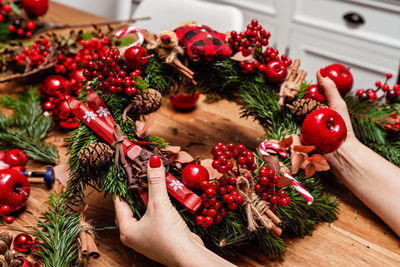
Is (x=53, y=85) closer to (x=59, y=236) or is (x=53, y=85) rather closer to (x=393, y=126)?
(x=59, y=236)

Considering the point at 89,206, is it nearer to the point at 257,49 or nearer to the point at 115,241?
the point at 115,241

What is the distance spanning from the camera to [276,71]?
0.80 m

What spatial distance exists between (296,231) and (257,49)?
41cm

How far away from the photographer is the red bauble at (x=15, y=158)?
2.75 feet

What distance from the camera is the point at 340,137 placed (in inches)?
27.6

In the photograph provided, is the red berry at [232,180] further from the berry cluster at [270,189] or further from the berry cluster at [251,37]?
the berry cluster at [251,37]

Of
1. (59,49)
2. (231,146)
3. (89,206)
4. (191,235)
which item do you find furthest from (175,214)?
(59,49)

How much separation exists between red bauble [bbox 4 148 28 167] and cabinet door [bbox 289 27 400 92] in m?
1.41

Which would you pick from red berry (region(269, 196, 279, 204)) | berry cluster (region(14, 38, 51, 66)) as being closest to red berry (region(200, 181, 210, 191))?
red berry (region(269, 196, 279, 204))

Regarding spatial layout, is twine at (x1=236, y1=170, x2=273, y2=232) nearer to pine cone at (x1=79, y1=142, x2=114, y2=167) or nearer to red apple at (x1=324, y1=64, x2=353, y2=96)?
pine cone at (x1=79, y1=142, x2=114, y2=167)

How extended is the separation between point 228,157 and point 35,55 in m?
0.74

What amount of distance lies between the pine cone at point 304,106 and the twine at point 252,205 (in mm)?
214

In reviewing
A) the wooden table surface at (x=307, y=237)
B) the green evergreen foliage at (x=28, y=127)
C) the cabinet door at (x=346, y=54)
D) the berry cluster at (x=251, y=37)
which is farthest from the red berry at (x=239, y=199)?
the cabinet door at (x=346, y=54)

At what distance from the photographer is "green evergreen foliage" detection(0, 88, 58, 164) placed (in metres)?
0.89
